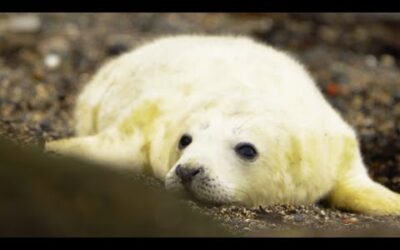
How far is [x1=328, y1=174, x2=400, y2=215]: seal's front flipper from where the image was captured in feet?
20.3

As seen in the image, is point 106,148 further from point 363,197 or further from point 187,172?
point 363,197

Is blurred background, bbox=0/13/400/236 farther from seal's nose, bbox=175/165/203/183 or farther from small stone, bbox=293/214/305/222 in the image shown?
small stone, bbox=293/214/305/222

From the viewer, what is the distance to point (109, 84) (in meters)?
7.88

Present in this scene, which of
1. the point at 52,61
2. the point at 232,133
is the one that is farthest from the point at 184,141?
the point at 52,61

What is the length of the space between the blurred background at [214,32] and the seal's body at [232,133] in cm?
68

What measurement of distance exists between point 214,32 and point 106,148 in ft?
19.1

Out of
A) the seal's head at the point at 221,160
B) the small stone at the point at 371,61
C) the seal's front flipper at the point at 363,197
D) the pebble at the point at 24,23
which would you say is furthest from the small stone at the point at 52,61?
the seal's front flipper at the point at 363,197

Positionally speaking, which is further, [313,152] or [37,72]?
[37,72]

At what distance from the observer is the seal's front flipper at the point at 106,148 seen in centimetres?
669

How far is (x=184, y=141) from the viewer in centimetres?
622

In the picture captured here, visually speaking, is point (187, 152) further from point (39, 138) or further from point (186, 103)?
point (39, 138)

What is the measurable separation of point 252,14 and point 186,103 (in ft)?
21.7
